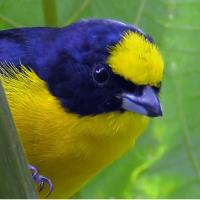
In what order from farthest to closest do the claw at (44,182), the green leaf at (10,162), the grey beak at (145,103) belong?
the claw at (44,182) → the grey beak at (145,103) → the green leaf at (10,162)

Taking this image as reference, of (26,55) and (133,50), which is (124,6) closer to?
(133,50)

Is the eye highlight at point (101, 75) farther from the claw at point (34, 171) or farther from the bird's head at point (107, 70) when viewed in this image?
the claw at point (34, 171)

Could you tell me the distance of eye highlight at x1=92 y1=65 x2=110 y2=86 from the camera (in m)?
1.55

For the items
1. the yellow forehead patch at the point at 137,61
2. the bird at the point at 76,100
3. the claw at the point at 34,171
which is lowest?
the claw at the point at 34,171

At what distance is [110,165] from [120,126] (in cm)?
22

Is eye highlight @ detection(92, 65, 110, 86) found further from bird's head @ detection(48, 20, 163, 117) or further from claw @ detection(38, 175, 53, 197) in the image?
claw @ detection(38, 175, 53, 197)

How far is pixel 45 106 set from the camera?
5.38ft

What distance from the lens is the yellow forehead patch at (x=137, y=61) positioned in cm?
143

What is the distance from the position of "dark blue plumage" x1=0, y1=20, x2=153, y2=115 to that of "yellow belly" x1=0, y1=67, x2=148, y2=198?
35 millimetres

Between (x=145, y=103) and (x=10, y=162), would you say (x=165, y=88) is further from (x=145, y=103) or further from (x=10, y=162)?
(x=10, y=162)

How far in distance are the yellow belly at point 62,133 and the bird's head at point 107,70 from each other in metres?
0.04

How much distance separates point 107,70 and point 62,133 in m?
0.24

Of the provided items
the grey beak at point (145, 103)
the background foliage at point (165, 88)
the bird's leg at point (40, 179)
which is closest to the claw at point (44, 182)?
the bird's leg at point (40, 179)

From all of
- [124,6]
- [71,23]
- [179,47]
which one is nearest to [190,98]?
[179,47]
